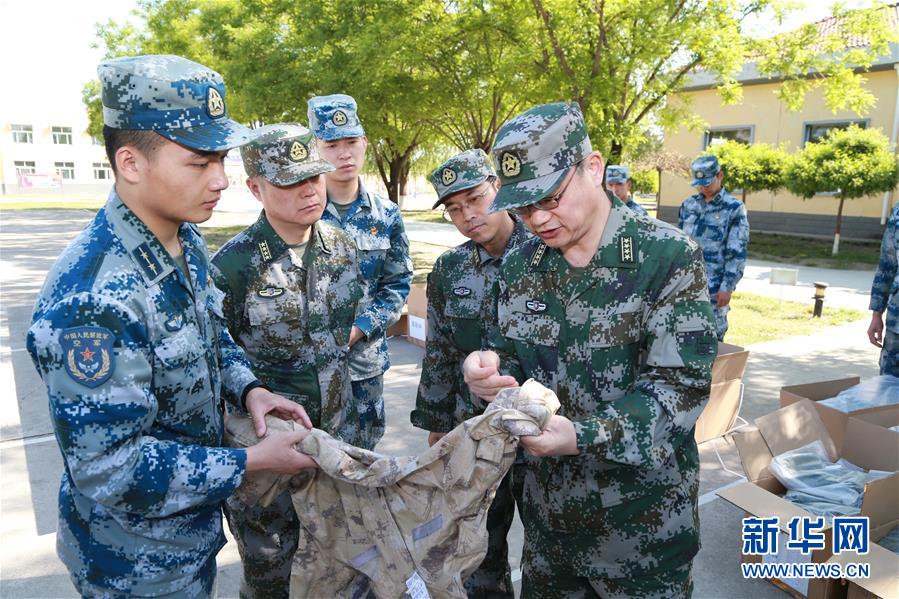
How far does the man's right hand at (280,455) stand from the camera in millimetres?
1673

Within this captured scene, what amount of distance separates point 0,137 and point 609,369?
63.1 meters

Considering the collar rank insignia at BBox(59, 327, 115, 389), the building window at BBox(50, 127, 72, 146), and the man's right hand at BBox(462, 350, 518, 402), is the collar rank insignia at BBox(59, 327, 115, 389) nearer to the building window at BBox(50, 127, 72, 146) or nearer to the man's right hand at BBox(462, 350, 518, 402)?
the man's right hand at BBox(462, 350, 518, 402)

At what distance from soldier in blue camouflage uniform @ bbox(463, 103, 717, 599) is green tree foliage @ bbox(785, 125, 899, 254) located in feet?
56.4

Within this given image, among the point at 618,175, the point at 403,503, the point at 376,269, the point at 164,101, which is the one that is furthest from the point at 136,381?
the point at 618,175

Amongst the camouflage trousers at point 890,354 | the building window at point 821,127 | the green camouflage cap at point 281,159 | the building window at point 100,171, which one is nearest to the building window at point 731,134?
the building window at point 821,127

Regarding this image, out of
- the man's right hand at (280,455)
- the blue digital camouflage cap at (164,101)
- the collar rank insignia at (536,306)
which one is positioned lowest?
the man's right hand at (280,455)

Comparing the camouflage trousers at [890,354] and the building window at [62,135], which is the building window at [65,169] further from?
the camouflage trousers at [890,354]

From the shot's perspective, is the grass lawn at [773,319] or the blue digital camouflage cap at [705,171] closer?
the blue digital camouflage cap at [705,171]

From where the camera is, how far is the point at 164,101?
1513 mm

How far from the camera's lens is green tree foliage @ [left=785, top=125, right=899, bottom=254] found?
15742 mm

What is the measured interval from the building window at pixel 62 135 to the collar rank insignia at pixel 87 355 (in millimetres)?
63146

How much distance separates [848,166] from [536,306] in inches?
683

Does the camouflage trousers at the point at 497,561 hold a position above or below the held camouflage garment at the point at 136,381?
below

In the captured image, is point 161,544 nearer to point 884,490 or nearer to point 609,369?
point 609,369
